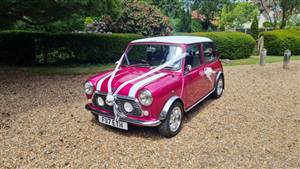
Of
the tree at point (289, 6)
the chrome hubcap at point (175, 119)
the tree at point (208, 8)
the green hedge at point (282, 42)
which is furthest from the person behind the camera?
the tree at point (208, 8)

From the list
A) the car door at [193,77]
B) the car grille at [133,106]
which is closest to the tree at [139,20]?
the car door at [193,77]

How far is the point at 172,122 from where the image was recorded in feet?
12.2

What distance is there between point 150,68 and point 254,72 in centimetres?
618

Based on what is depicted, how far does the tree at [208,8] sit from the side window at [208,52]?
98.1 feet

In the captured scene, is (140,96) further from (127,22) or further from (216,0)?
(216,0)

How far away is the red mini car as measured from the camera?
11.2ft

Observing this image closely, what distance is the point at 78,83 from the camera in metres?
6.93

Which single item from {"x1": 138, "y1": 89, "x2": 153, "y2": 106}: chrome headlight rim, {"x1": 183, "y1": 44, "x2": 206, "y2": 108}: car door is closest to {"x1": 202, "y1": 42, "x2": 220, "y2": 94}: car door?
{"x1": 183, "y1": 44, "x2": 206, "y2": 108}: car door

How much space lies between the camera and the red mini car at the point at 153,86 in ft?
11.2

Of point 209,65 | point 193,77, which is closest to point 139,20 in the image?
point 209,65

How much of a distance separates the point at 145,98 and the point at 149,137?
70cm

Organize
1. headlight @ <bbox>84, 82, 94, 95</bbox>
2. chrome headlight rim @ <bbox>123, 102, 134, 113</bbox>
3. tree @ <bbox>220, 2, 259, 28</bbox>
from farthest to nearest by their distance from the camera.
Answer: tree @ <bbox>220, 2, 259, 28</bbox> → headlight @ <bbox>84, 82, 94, 95</bbox> → chrome headlight rim @ <bbox>123, 102, 134, 113</bbox>

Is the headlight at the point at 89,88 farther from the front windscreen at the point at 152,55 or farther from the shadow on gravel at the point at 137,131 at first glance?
the front windscreen at the point at 152,55

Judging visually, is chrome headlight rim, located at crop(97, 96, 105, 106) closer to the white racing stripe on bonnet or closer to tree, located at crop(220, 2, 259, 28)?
the white racing stripe on bonnet
